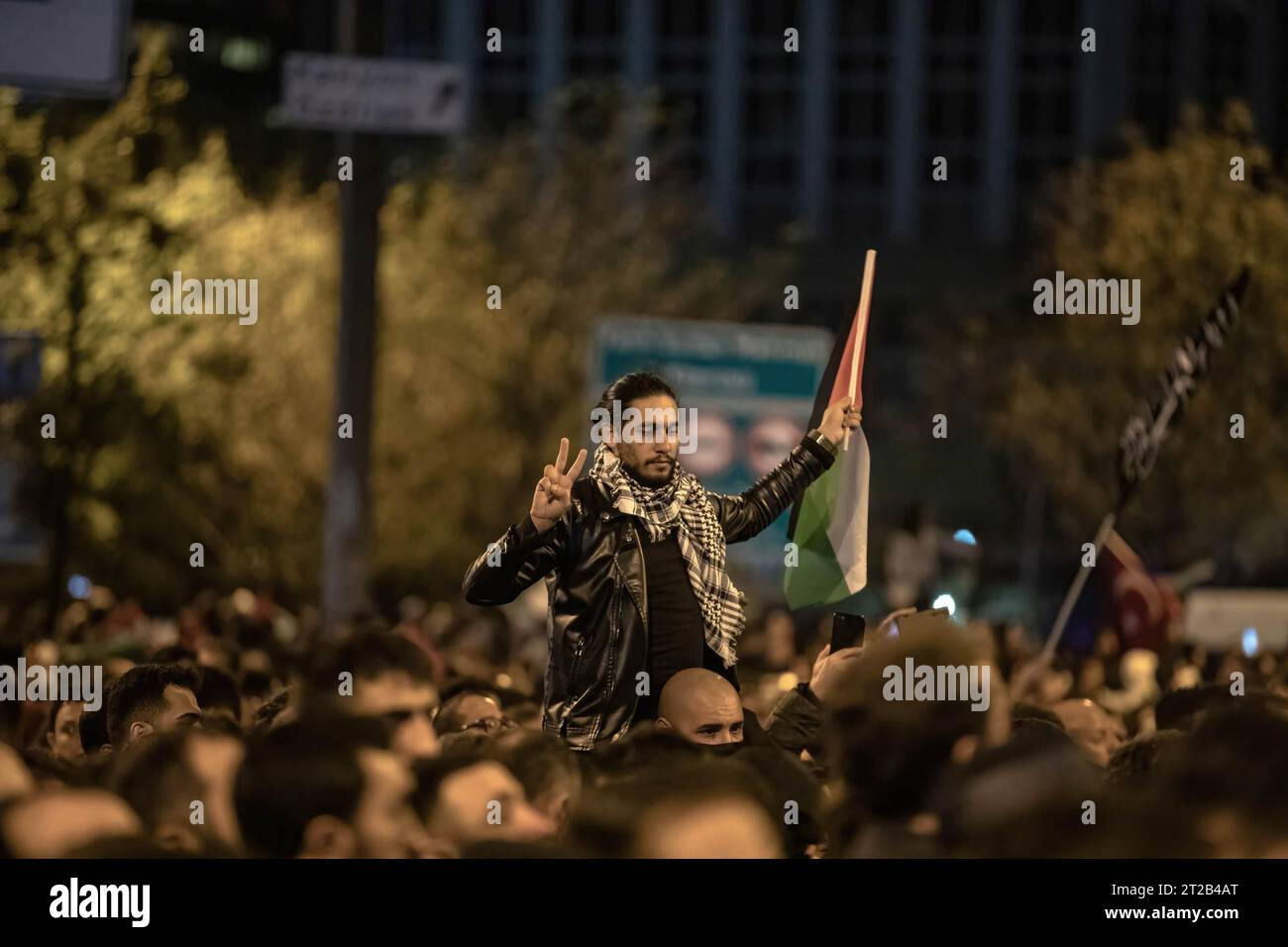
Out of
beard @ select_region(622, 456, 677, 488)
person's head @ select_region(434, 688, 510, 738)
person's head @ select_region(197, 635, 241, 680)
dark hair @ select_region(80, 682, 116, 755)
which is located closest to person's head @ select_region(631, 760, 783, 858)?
beard @ select_region(622, 456, 677, 488)

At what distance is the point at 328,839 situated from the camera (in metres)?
4.43

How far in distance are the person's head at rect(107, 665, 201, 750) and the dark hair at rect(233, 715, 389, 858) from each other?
197 cm

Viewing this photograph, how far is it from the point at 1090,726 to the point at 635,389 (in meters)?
1.96

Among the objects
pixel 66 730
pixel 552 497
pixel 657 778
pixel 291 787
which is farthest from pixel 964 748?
pixel 66 730

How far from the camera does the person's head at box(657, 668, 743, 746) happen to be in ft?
19.9

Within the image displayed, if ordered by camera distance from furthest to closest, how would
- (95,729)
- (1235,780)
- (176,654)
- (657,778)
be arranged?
(176,654), (95,729), (1235,780), (657,778)

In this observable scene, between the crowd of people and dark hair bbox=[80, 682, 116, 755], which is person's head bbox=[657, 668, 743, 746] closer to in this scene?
the crowd of people

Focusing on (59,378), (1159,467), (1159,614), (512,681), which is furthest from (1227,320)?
(1159,467)

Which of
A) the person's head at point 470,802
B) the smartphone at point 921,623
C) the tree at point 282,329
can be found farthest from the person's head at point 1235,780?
the tree at point 282,329

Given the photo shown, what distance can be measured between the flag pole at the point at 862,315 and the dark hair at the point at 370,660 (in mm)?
1834

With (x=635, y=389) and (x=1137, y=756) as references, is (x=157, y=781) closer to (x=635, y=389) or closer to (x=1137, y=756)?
(x=635, y=389)

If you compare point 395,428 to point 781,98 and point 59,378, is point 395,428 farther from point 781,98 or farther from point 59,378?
point 781,98

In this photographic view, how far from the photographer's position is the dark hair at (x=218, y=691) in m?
7.75

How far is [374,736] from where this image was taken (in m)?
4.69
